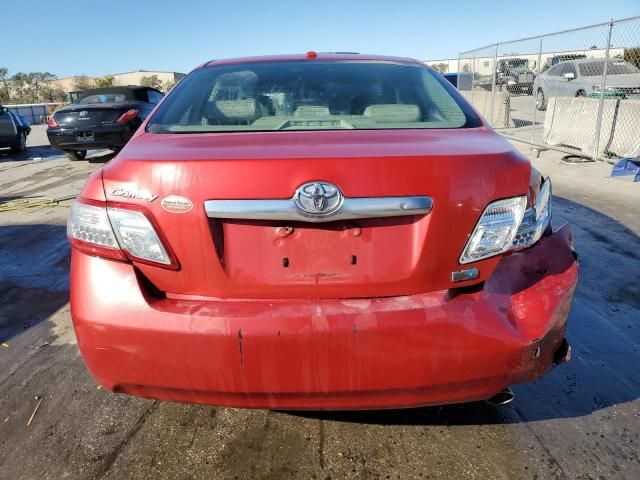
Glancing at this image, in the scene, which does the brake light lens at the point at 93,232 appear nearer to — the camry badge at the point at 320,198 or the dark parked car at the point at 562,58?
the camry badge at the point at 320,198

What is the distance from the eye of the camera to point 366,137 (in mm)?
1767

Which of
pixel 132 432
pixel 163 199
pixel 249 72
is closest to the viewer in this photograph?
pixel 163 199

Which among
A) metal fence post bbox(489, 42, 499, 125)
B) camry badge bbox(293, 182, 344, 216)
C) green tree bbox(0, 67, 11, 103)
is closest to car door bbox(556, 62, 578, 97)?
metal fence post bbox(489, 42, 499, 125)

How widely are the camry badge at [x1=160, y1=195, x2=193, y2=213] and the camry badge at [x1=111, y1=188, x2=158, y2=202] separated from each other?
0.13ft

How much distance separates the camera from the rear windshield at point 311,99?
7.02 feet

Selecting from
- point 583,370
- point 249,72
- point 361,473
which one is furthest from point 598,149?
point 361,473

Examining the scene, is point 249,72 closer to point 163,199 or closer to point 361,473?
point 163,199

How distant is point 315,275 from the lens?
63.1 inches

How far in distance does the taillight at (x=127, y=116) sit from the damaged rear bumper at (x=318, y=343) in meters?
8.38

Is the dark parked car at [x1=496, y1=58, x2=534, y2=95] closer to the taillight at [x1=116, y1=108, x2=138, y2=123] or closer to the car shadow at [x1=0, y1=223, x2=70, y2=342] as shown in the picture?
the taillight at [x1=116, y1=108, x2=138, y2=123]

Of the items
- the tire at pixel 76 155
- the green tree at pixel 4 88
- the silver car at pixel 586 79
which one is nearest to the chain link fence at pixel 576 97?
the silver car at pixel 586 79

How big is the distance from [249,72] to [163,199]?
1.34 meters

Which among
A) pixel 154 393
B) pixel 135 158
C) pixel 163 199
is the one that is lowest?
pixel 154 393

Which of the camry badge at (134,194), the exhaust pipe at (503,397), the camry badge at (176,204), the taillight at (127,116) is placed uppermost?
the camry badge at (134,194)
